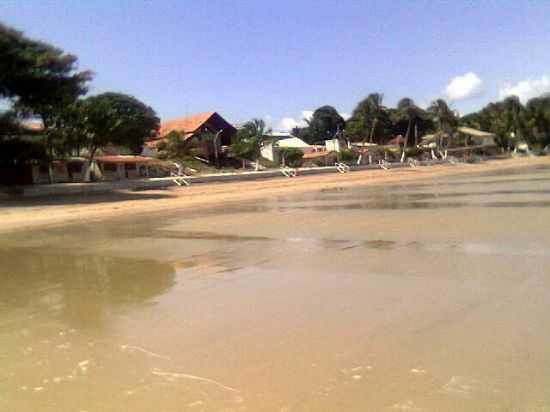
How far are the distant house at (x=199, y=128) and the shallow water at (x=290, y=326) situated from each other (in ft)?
177

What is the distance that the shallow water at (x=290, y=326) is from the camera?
464 cm

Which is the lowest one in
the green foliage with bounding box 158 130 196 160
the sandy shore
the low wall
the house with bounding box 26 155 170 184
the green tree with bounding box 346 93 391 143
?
the sandy shore

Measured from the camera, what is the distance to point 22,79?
36.5 m

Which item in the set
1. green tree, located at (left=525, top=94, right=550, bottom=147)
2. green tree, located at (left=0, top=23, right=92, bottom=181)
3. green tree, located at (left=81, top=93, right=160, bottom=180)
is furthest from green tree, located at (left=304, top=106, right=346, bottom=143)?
green tree, located at (left=0, top=23, right=92, bottom=181)

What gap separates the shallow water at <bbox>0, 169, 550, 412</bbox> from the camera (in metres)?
4.64

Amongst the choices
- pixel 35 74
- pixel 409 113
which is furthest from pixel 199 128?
pixel 409 113

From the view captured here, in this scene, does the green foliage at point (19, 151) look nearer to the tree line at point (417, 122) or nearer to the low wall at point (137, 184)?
the low wall at point (137, 184)

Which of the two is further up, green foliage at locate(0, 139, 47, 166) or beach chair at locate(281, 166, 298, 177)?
green foliage at locate(0, 139, 47, 166)

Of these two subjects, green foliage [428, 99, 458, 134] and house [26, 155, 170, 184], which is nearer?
house [26, 155, 170, 184]

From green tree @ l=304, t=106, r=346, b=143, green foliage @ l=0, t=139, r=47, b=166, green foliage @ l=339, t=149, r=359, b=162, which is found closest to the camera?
green foliage @ l=0, t=139, r=47, b=166

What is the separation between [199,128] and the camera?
6800 cm

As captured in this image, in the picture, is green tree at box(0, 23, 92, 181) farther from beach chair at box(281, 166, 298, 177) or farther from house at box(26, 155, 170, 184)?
beach chair at box(281, 166, 298, 177)

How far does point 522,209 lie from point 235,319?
14074mm

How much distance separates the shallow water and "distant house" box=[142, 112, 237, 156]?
5385 cm
